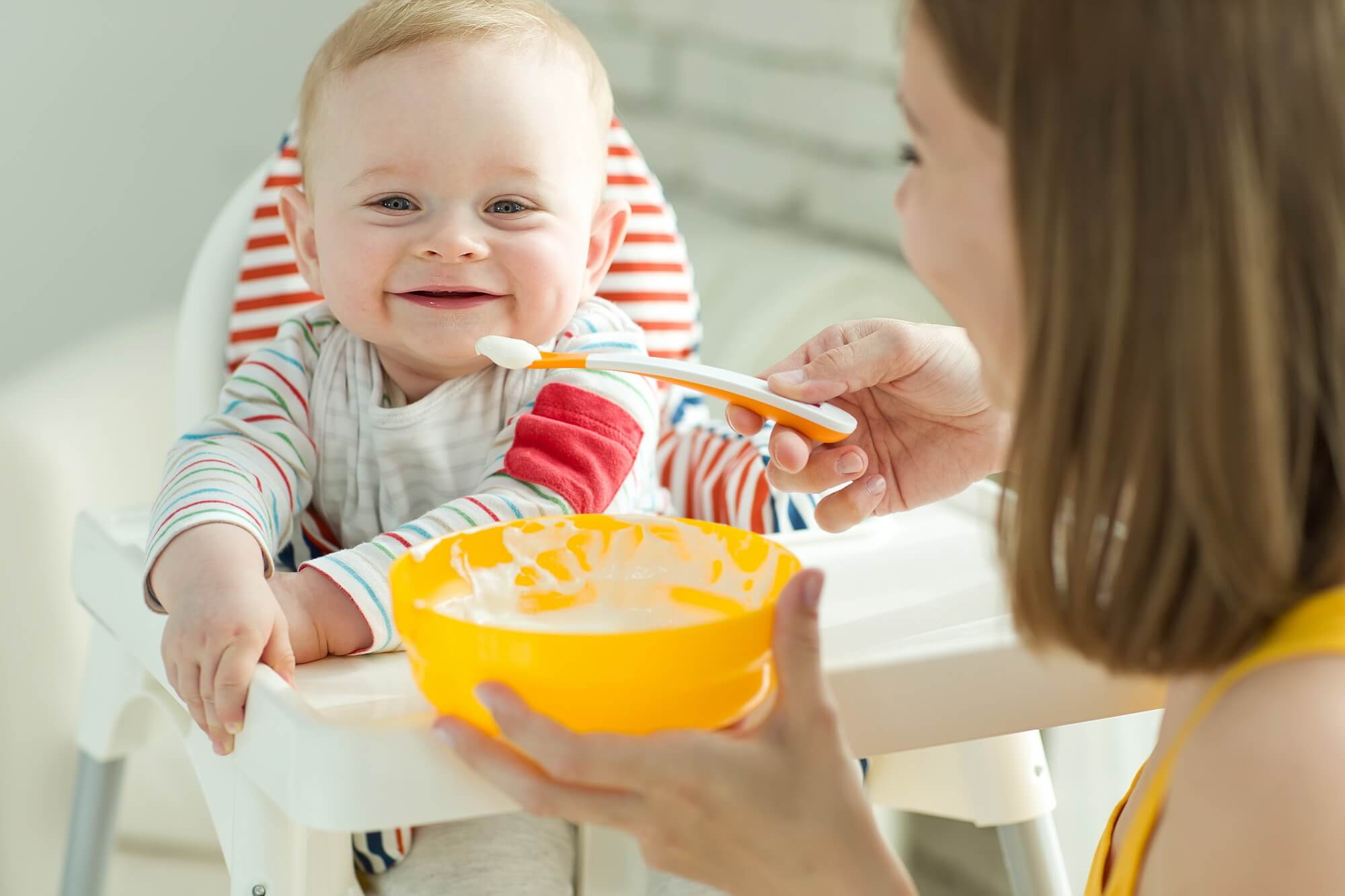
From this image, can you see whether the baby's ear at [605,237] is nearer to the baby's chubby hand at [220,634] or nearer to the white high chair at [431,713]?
the white high chair at [431,713]

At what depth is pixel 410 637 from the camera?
21.3 inches

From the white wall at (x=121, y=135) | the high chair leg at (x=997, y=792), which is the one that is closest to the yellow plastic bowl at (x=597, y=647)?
the high chair leg at (x=997, y=792)

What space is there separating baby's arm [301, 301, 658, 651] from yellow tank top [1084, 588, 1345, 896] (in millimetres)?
344

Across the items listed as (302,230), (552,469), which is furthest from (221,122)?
(552,469)

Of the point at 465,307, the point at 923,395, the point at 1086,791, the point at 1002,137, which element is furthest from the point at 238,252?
the point at 1086,791

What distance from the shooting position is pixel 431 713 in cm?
57

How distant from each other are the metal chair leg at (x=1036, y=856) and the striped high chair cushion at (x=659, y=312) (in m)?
0.23

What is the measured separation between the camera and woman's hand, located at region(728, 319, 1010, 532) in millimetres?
753

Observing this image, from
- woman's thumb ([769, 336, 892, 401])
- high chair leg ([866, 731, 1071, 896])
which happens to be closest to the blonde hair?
woman's thumb ([769, 336, 892, 401])

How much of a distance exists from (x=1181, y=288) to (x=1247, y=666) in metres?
0.14

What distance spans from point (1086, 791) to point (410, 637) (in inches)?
34.2

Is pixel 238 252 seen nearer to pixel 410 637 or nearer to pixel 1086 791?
pixel 410 637

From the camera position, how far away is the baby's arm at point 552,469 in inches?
26.9

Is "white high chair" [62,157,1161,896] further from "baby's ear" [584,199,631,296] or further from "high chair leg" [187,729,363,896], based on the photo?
"baby's ear" [584,199,631,296]
